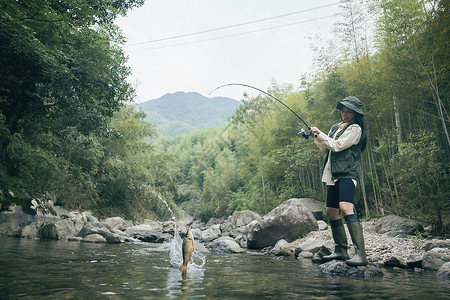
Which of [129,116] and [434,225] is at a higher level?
[129,116]

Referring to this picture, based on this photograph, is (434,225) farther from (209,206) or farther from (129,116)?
(209,206)

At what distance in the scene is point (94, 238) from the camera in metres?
9.05

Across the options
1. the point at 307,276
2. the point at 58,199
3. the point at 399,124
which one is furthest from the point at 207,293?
the point at 58,199

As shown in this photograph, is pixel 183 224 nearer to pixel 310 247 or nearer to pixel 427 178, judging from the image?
pixel 310 247

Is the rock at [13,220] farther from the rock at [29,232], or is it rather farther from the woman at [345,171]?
the woman at [345,171]

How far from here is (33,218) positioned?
37.4 ft

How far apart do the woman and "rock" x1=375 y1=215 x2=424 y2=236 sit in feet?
18.0

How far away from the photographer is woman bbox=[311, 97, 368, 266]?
12.0ft

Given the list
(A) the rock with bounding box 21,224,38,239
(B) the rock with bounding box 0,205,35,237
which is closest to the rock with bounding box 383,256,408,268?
(A) the rock with bounding box 21,224,38,239

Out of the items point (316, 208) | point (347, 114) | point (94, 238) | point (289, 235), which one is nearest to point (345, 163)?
point (347, 114)

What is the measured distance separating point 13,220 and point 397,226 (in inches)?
445

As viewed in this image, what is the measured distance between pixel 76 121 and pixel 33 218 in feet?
16.3

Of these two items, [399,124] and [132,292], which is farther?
[399,124]

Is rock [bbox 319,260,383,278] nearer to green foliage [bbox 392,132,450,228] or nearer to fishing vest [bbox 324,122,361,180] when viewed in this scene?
fishing vest [bbox 324,122,361,180]
